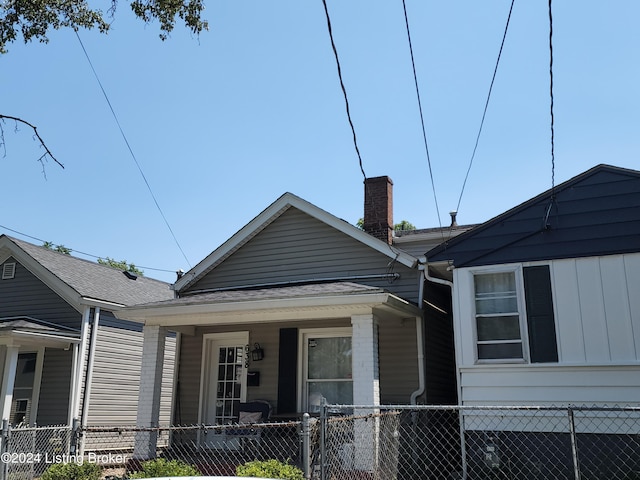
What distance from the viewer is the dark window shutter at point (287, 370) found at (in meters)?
10.3

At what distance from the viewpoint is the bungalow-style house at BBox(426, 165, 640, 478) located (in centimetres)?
747

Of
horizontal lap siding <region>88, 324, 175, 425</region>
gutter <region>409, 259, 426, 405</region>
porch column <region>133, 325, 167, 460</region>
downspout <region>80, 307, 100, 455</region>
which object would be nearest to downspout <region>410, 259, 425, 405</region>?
gutter <region>409, 259, 426, 405</region>

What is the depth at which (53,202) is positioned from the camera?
52.3 feet

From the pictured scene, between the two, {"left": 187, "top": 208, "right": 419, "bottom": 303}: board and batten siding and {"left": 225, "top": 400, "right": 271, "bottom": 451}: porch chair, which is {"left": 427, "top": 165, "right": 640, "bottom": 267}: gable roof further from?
{"left": 225, "top": 400, "right": 271, "bottom": 451}: porch chair

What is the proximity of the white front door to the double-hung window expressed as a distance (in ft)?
16.2

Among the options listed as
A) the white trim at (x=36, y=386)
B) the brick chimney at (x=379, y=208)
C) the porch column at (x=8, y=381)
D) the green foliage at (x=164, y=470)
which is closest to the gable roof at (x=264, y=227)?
the brick chimney at (x=379, y=208)

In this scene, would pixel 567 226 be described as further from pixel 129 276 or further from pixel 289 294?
pixel 129 276

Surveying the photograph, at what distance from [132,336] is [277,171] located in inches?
236

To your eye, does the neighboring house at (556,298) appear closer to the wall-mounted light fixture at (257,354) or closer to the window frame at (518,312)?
the window frame at (518,312)

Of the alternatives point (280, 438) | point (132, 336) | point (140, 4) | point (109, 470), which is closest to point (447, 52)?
point (140, 4)

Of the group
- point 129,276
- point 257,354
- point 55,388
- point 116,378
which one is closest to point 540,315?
point 257,354

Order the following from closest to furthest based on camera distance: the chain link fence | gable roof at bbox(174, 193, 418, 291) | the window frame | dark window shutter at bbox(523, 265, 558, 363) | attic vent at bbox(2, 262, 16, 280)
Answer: the chain link fence
dark window shutter at bbox(523, 265, 558, 363)
the window frame
gable roof at bbox(174, 193, 418, 291)
attic vent at bbox(2, 262, 16, 280)

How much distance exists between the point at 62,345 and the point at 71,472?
22.5 feet

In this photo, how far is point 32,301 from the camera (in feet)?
44.6
